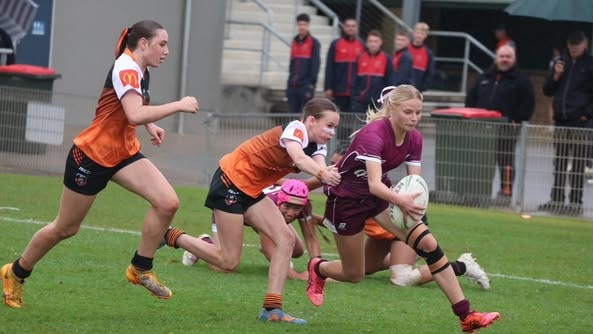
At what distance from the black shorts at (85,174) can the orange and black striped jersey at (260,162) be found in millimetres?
960

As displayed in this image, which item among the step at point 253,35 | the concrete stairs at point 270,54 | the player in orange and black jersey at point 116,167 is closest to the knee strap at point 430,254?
the player in orange and black jersey at point 116,167

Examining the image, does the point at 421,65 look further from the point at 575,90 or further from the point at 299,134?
the point at 299,134

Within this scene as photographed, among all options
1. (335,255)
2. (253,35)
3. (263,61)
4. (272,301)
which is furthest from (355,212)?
(253,35)

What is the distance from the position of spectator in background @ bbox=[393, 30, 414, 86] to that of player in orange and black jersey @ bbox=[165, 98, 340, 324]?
33.6 feet

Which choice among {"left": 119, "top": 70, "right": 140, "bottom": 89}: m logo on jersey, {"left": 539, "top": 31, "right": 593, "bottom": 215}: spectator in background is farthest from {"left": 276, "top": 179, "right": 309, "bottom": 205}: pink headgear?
{"left": 539, "top": 31, "right": 593, "bottom": 215}: spectator in background

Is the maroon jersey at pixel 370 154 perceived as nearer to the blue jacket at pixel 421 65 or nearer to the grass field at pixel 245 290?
the grass field at pixel 245 290

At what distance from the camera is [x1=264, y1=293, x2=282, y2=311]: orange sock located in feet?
28.3

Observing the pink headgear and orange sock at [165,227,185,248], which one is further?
the pink headgear

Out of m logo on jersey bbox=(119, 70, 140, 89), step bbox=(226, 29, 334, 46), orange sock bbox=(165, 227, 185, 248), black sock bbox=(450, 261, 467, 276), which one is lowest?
black sock bbox=(450, 261, 467, 276)

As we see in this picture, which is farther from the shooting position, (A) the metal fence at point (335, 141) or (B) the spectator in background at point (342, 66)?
(B) the spectator in background at point (342, 66)

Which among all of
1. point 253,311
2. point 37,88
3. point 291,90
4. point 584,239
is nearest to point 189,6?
point 291,90

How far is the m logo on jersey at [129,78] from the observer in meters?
8.33

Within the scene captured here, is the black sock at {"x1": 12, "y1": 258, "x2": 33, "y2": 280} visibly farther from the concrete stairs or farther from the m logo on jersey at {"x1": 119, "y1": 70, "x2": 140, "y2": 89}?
the concrete stairs

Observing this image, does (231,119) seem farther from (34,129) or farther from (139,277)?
(139,277)
